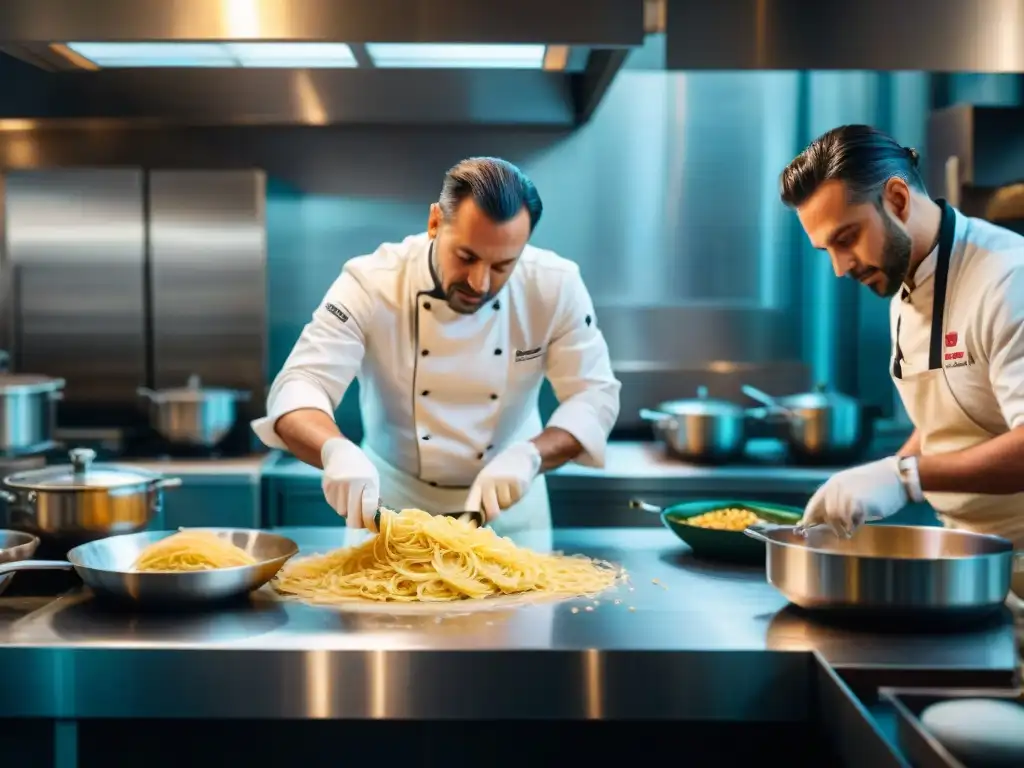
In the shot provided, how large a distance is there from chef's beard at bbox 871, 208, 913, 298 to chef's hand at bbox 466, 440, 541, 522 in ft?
3.07

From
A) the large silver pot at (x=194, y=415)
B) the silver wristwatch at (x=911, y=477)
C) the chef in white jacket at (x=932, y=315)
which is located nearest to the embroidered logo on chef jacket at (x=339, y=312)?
the chef in white jacket at (x=932, y=315)

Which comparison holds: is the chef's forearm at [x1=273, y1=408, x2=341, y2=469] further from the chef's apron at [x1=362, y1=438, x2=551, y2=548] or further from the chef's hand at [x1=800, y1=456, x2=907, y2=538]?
the chef's hand at [x1=800, y1=456, x2=907, y2=538]

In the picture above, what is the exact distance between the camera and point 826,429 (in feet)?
13.7

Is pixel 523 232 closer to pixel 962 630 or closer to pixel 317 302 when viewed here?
pixel 962 630

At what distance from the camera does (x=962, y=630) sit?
6.43 feet

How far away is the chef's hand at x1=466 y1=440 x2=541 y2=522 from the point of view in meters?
2.61

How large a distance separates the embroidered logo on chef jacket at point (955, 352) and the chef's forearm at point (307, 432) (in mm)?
1434

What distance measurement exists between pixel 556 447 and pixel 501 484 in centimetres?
35

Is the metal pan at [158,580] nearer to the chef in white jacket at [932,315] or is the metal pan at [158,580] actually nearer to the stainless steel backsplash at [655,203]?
the chef in white jacket at [932,315]

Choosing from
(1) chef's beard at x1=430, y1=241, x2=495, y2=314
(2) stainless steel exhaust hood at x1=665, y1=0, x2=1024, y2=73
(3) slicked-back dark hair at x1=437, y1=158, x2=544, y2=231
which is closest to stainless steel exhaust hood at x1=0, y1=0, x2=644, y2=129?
(2) stainless steel exhaust hood at x1=665, y1=0, x2=1024, y2=73

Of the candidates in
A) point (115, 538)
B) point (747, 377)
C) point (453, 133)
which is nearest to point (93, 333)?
point (453, 133)

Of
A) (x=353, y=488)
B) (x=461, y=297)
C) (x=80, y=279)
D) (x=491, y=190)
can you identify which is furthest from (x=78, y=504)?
(x=80, y=279)

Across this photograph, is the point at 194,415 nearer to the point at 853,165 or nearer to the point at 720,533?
the point at 720,533

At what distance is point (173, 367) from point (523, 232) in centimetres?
231
